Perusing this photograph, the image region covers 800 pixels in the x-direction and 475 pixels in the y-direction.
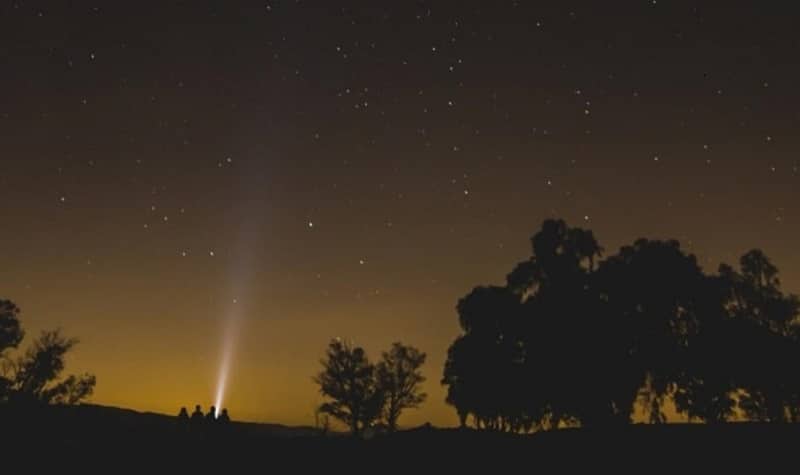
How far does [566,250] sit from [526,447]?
21.2 meters

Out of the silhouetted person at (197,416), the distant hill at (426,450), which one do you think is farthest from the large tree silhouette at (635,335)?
the silhouetted person at (197,416)

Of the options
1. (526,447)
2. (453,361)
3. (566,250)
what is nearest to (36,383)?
(453,361)

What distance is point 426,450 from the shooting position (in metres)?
25.8

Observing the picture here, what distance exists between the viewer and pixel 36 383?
5891 cm

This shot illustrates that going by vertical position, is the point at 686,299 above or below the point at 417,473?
above

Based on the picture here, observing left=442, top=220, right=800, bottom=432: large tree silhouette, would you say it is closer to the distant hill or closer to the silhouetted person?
the distant hill

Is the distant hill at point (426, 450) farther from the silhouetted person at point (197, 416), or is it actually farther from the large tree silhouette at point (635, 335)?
the large tree silhouette at point (635, 335)

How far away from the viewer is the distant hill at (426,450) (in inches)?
891

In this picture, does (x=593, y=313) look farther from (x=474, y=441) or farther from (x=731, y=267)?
(x=474, y=441)

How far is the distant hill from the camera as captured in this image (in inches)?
891

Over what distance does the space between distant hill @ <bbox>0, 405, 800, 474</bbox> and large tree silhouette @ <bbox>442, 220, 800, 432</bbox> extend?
11.8 metres

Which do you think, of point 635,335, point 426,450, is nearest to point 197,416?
point 426,450

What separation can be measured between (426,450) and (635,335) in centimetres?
2234

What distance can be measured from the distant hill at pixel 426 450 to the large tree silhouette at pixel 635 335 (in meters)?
11.8
